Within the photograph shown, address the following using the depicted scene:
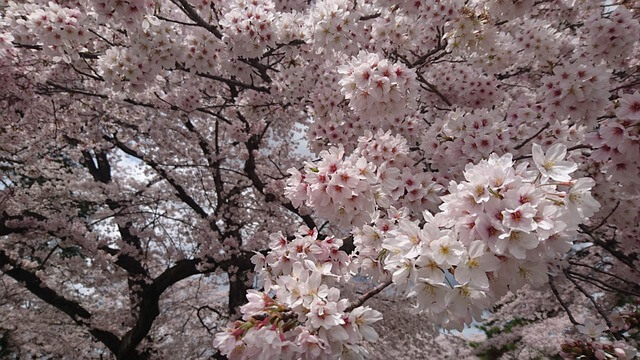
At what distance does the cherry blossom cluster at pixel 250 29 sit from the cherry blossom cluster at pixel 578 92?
8.02 ft

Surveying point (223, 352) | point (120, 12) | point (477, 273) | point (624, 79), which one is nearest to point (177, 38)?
point (120, 12)

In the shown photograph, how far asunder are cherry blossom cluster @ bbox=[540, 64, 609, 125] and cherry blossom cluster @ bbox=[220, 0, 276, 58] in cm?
245

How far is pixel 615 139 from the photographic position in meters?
2.34

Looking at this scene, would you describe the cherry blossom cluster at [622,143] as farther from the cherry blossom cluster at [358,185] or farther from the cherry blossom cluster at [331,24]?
the cherry blossom cluster at [331,24]

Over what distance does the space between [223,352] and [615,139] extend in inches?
92.7

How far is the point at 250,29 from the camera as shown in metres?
3.86

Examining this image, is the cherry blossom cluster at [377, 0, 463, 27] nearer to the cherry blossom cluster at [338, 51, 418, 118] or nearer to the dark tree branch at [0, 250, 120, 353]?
the cherry blossom cluster at [338, 51, 418, 118]

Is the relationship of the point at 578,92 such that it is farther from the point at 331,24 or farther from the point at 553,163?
the point at 331,24

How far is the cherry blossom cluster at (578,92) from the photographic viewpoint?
8.93ft

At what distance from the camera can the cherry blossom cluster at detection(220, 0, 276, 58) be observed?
387 cm

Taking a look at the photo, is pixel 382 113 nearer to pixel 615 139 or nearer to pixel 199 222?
pixel 615 139

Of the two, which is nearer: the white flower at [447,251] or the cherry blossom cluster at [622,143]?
the white flower at [447,251]

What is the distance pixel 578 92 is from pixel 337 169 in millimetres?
1780

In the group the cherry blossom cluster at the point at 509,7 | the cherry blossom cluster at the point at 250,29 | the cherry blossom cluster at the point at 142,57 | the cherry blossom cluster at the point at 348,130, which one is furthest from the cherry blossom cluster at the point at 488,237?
the cherry blossom cluster at the point at 142,57
